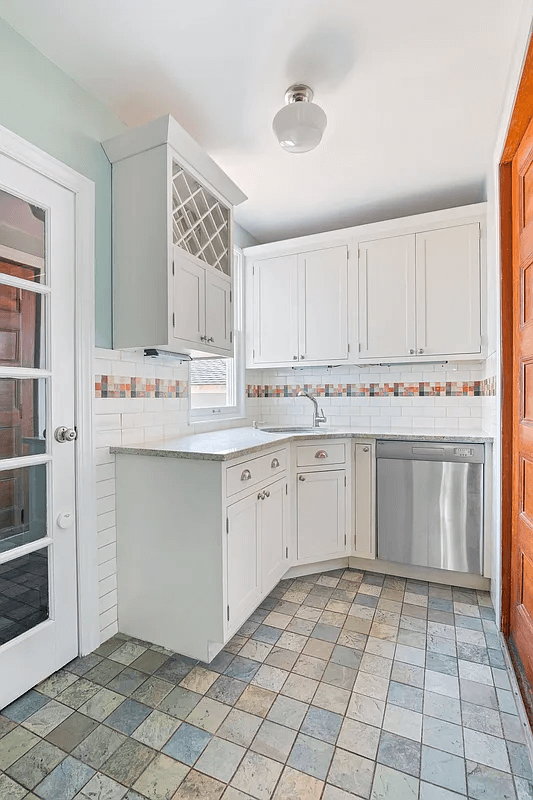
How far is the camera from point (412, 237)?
2.77 m

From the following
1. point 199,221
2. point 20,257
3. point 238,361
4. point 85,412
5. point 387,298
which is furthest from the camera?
point 238,361

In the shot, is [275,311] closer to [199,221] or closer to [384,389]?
[384,389]

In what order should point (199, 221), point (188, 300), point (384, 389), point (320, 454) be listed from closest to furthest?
point (188, 300) → point (199, 221) → point (320, 454) → point (384, 389)

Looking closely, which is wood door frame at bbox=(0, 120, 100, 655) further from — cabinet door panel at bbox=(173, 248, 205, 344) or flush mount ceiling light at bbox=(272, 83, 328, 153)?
flush mount ceiling light at bbox=(272, 83, 328, 153)

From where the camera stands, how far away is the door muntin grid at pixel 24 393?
5.08 ft

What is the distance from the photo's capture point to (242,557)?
1.90 m

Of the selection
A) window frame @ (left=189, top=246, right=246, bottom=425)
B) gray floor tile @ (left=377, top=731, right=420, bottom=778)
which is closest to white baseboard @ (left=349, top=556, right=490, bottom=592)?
gray floor tile @ (left=377, top=731, right=420, bottom=778)

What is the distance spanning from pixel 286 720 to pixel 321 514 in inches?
50.6

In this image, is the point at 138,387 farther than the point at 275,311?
No

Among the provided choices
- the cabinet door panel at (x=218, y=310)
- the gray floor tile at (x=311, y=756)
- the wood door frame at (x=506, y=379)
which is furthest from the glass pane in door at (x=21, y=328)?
the wood door frame at (x=506, y=379)

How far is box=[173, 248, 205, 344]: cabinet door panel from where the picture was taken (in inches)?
75.7

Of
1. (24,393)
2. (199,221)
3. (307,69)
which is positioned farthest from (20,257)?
(307,69)

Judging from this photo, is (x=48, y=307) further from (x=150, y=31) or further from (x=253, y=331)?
(x=253, y=331)

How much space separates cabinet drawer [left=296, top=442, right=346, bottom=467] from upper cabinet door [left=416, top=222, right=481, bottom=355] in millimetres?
879
